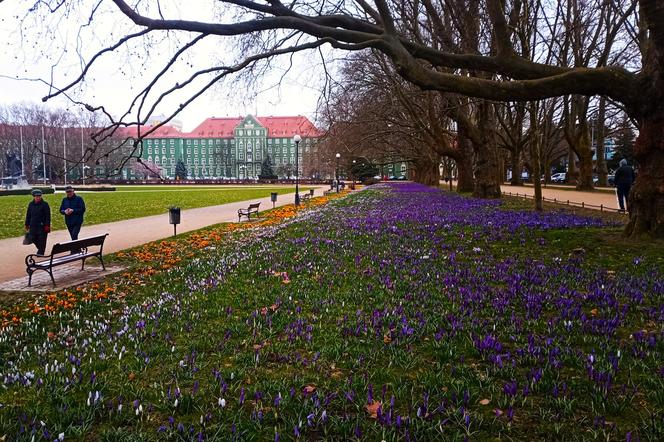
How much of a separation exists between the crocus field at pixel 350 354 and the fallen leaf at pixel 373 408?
0.03 meters

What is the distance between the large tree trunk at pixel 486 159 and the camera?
939 inches

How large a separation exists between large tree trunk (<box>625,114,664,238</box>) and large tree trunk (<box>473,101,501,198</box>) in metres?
14.6

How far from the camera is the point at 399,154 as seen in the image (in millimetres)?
45031

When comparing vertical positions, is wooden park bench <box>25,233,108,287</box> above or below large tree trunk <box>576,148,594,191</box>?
below

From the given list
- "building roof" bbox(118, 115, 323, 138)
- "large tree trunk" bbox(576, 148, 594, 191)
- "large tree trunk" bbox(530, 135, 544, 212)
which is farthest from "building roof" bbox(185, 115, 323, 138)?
"large tree trunk" bbox(530, 135, 544, 212)

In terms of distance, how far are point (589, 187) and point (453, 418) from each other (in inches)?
1396

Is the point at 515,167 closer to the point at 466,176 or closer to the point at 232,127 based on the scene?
the point at 466,176

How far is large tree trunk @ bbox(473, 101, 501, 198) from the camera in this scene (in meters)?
23.9

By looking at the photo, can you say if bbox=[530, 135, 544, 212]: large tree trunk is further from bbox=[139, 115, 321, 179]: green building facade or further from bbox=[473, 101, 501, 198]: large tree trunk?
bbox=[139, 115, 321, 179]: green building facade

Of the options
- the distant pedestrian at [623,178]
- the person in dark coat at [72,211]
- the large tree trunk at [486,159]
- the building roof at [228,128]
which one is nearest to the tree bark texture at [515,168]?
the large tree trunk at [486,159]

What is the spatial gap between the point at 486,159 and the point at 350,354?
71.9 feet

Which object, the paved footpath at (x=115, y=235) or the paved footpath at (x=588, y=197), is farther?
the paved footpath at (x=588, y=197)

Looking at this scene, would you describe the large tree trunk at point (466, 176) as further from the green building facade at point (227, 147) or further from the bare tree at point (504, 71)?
the green building facade at point (227, 147)

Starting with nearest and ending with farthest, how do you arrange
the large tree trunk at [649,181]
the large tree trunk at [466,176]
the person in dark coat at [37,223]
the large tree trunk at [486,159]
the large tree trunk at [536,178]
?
1. the large tree trunk at [649,181]
2. the person in dark coat at [37,223]
3. the large tree trunk at [536,178]
4. the large tree trunk at [486,159]
5. the large tree trunk at [466,176]
